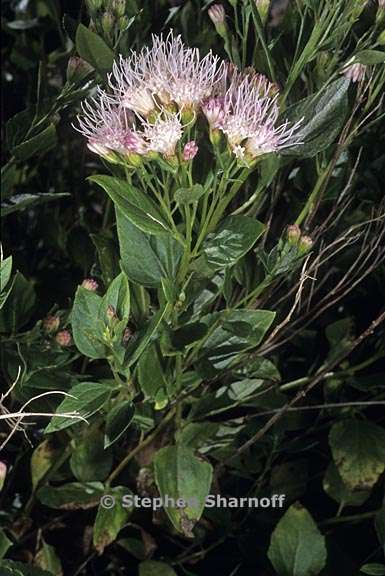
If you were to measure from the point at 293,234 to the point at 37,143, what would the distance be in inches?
9.6

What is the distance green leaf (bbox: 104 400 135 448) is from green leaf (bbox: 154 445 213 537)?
6cm

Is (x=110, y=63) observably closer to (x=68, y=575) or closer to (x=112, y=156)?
(x=112, y=156)

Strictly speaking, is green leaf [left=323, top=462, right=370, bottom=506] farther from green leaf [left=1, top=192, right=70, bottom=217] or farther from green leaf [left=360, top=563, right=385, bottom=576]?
green leaf [left=1, top=192, right=70, bottom=217]

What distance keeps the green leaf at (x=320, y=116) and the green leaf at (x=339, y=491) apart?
0.89 ft

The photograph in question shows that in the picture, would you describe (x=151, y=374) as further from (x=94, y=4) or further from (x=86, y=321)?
(x=94, y=4)

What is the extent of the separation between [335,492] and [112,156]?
33 centimetres

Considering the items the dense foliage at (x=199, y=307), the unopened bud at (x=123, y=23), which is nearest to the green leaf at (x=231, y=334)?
the dense foliage at (x=199, y=307)

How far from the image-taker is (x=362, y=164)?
2.51 feet

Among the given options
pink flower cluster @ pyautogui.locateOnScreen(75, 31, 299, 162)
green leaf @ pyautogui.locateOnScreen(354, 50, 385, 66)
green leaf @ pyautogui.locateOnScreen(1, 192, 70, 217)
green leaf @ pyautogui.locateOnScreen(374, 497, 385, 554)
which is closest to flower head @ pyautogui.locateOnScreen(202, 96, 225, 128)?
pink flower cluster @ pyautogui.locateOnScreen(75, 31, 299, 162)

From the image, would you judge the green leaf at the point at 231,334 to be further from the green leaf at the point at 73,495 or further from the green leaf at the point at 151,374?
the green leaf at the point at 73,495

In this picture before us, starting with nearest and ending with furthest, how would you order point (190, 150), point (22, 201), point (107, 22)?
point (190, 150)
point (107, 22)
point (22, 201)

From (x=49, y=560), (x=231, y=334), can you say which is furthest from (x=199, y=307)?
(x=49, y=560)

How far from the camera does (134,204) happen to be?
1.83ft

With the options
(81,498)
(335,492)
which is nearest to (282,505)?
(335,492)
